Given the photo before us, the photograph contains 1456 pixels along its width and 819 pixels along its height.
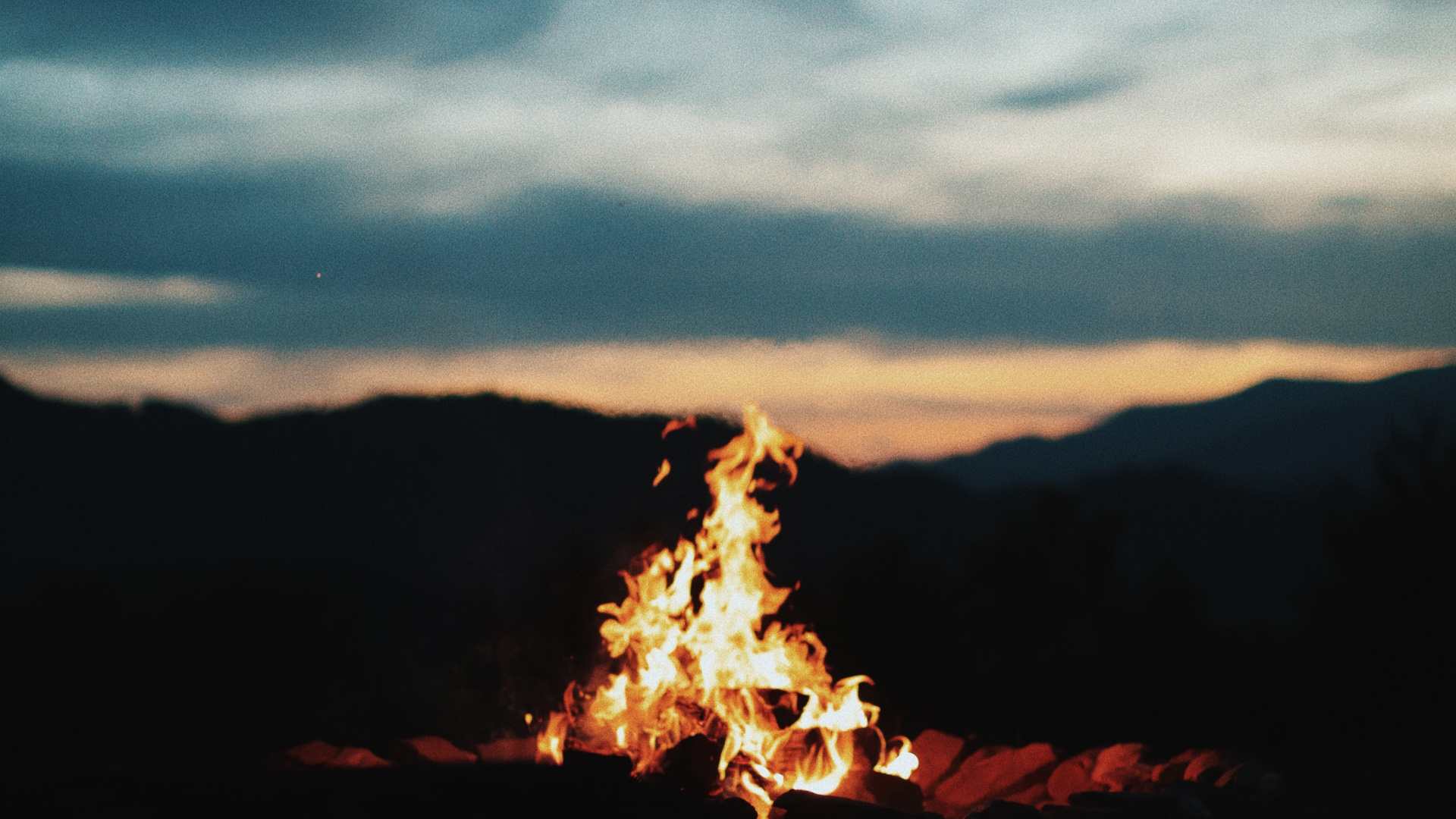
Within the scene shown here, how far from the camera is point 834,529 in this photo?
3841cm

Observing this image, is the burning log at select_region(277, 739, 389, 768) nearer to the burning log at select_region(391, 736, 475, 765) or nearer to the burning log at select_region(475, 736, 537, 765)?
the burning log at select_region(391, 736, 475, 765)

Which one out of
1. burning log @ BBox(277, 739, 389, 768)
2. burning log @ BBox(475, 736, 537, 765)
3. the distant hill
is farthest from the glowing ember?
the distant hill

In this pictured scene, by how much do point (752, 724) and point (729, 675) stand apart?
2.25ft

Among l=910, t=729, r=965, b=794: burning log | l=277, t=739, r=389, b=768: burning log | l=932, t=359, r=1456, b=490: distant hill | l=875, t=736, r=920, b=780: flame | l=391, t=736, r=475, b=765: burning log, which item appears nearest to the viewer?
l=875, t=736, r=920, b=780: flame

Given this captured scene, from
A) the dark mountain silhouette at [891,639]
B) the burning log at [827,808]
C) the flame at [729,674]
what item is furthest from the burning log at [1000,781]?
the dark mountain silhouette at [891,639]

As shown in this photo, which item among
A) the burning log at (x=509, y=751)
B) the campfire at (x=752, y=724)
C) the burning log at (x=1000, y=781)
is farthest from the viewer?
the burning log at (x=509, y=751)

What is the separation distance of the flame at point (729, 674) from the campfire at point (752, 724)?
1cm

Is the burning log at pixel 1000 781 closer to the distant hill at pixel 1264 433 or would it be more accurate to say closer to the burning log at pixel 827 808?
the burning log at pixel 827 808

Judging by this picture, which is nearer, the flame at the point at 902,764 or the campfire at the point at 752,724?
the campfire at the point at 752,724

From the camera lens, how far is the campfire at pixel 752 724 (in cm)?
905

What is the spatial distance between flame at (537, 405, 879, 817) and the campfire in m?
0.01

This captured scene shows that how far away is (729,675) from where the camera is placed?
10195 millimetres

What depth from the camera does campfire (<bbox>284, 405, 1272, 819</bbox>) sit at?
9047 mm

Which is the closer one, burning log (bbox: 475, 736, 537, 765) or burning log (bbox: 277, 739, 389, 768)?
burning log (bbox: 277, 739, 389, 768)
